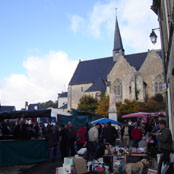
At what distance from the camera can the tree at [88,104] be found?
48.9 meters

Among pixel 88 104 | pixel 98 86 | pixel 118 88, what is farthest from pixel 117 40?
pixel 88 104

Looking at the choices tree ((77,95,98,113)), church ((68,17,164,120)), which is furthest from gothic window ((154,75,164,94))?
tree ((77,95,98,113))

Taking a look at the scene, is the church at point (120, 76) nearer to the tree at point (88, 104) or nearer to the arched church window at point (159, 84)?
the arched church window at point (159, 84)

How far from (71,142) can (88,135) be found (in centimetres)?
120

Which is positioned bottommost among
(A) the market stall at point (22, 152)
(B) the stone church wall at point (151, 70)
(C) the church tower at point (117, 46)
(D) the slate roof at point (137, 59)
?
(A) the market stall at point (22, 152)

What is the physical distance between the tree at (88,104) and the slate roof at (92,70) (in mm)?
8926

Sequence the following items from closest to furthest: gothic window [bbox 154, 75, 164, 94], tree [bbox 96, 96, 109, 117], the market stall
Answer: the market stall, tree [bbox 96, 96, 109, 117], gothic window [bbox 154, 75, 164, 94]

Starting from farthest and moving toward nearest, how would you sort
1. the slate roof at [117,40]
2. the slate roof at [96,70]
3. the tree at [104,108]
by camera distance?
the slate roof at [117,40] < the slate roof at [96,70] < the tree at [104,108]

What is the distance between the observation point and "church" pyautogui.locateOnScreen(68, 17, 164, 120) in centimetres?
4447

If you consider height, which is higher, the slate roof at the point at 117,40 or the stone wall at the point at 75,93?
the slate roof at the point at 117,40

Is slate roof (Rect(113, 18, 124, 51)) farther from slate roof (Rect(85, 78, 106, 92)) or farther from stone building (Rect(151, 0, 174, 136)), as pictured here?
stone building (Rect(151, 0, 174, 136))

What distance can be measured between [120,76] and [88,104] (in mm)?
9580

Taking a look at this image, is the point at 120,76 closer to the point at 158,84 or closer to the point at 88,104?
the point at 158,84

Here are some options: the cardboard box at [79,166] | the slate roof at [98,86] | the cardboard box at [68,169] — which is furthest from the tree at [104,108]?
the cardboard box at [68,169]
